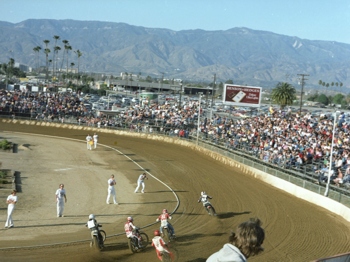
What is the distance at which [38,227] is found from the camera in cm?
1998

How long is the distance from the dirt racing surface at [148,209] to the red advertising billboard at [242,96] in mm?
12066

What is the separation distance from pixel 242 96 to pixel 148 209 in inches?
1237

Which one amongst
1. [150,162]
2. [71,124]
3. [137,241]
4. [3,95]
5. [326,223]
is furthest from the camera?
[3,95]

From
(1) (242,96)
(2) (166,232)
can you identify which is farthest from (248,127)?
(2) (166,232)

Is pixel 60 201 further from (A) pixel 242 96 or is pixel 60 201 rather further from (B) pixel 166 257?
(A) pixel 242 96

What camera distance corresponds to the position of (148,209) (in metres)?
24.4

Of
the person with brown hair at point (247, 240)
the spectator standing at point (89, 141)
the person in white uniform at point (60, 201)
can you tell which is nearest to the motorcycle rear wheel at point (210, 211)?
the person in white uniform at point (60, 201)

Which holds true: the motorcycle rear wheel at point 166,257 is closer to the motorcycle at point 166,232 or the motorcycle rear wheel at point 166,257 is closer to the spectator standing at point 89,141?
the motorcycle at point 166,232

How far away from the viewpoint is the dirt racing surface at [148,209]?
18.0 m

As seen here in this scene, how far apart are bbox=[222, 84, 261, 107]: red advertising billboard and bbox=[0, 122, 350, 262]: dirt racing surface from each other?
12.1 m

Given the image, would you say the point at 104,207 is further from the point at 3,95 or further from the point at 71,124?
the point at 3,95

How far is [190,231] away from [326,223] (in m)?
7.43

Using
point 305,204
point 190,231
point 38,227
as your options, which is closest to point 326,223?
point 305,204

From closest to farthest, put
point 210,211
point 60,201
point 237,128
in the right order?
point 60,201, point 210,211, point 237,128
